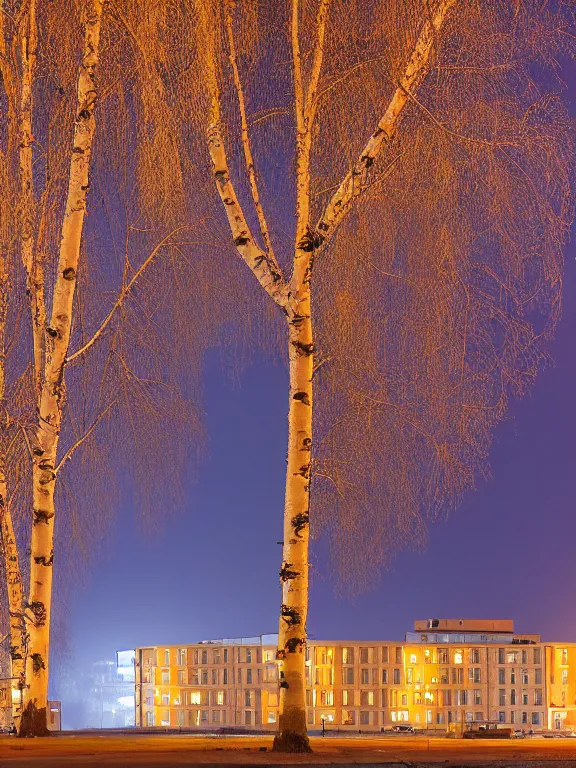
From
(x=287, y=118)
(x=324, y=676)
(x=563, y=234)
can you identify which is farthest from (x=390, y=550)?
(x=324, y=676)

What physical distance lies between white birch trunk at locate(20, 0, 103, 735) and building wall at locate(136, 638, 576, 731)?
95153 millimetres

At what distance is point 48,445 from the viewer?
1767 cm

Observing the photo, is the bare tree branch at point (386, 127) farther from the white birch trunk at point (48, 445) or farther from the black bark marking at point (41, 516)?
the black bark marking at point (41, 516)

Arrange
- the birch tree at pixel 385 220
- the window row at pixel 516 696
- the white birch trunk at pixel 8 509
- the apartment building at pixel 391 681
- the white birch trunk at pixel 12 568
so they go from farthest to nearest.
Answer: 1. the window row at pixel 516 696
2. the apartment building at pixel 391 681
3. the white birch trunk at pixel 12 568
4. the white birch trunk at pixel 8 509
5. the birch tree at pixel 385 220

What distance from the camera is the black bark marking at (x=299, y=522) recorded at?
1484cm

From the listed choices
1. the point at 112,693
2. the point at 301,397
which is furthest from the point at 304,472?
the point at 112,693

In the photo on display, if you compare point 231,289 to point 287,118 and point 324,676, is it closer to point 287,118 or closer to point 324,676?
point 287,118

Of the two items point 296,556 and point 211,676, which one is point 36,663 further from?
point 211,676

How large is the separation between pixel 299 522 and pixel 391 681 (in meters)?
106

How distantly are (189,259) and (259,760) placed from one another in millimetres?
10016

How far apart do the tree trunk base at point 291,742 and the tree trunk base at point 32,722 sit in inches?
177

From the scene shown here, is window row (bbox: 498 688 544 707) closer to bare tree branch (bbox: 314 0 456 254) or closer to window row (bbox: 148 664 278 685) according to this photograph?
window row (bbox: 148 664 278 685)

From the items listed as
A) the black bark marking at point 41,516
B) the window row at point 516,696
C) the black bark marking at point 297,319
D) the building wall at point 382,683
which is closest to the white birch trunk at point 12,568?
the black bark marking at point 41,516

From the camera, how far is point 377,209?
1742 centimetres
